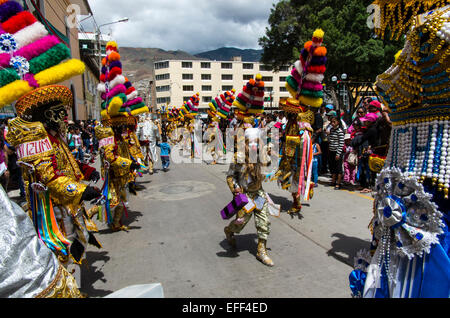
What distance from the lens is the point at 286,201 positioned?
6.95 meters

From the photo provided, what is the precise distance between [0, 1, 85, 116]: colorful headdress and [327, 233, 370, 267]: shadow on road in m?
3.91

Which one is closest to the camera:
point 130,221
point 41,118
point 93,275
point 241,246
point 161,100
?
point 41,118

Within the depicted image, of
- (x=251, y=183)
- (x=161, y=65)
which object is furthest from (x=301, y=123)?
(x=161, y=65)

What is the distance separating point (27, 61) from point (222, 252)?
3308mm

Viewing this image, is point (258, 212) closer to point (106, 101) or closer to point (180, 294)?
point (180, 294)

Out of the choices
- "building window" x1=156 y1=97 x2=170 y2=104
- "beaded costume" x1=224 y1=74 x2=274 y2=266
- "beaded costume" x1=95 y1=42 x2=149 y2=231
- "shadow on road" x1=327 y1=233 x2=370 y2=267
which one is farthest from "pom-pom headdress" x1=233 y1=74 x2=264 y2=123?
"building window" x1=156 y1=97 x2=170 y2=104

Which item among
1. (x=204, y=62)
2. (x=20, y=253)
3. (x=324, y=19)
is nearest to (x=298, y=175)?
(x=20, y=253)

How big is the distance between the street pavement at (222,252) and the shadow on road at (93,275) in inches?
0.4

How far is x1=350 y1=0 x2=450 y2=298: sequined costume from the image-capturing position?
1.92 metres

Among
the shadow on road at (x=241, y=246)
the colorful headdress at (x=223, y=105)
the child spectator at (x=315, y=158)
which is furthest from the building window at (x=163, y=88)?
the shadow on road at (x=241, y=246)

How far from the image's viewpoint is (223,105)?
14.3 metres

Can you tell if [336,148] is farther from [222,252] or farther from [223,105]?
[223,105]

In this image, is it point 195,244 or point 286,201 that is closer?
point 195,244
